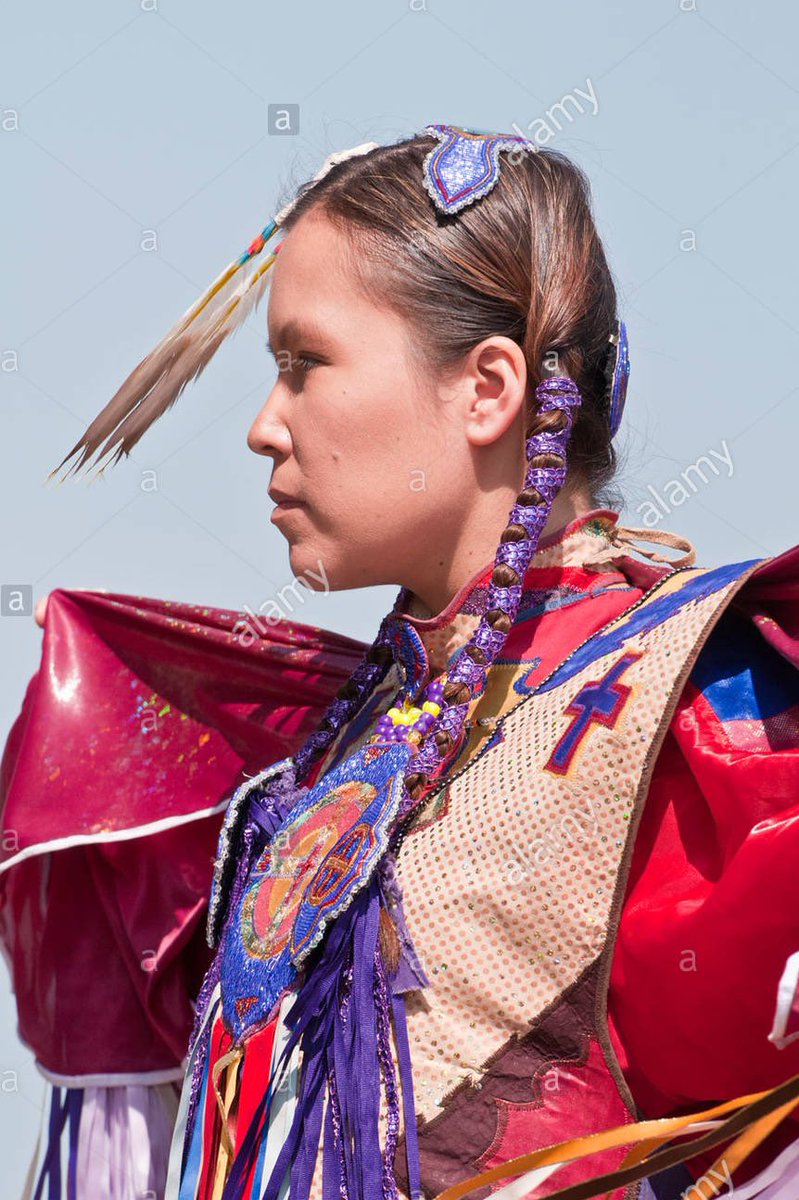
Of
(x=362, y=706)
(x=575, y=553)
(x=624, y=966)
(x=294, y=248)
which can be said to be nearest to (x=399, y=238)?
(x=294, y=248)

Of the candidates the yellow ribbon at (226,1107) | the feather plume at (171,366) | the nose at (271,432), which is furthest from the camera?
the feather plume at (171,366)

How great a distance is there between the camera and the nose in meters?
1.84

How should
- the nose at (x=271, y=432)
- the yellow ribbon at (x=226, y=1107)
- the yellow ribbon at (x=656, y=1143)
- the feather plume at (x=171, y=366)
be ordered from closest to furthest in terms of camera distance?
the yellow ribbon at (x=656, y=1143)
the yellow ribbon at (x=226, y=1107)
the nose at (x=271, y=432)
the feather plume at (x=171, y=366)

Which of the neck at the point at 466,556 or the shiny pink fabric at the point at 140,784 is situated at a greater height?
the neck at the point at 466,556

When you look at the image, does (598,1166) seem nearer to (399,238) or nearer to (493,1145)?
(493,1145)

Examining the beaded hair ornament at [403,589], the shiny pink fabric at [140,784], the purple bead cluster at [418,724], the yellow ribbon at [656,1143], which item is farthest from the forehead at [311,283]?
the yellow ribbon at [656,1143]

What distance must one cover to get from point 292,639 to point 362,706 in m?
0.26

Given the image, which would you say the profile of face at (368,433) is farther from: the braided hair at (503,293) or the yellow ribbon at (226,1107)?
the yellow ribbon at (226,1107)

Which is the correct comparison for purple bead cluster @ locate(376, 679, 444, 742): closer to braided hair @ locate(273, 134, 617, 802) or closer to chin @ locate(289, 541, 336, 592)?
braided hair @ locate(273, 134, 617, 802)

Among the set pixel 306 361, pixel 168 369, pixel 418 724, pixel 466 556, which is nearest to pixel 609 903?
pixel 418 724

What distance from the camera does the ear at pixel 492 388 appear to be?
5.94 ft

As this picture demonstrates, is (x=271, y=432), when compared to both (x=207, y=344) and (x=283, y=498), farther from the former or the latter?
(x=207, y=344)

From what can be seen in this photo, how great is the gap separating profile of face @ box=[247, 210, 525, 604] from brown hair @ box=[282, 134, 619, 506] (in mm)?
26

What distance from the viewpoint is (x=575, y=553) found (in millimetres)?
1855
